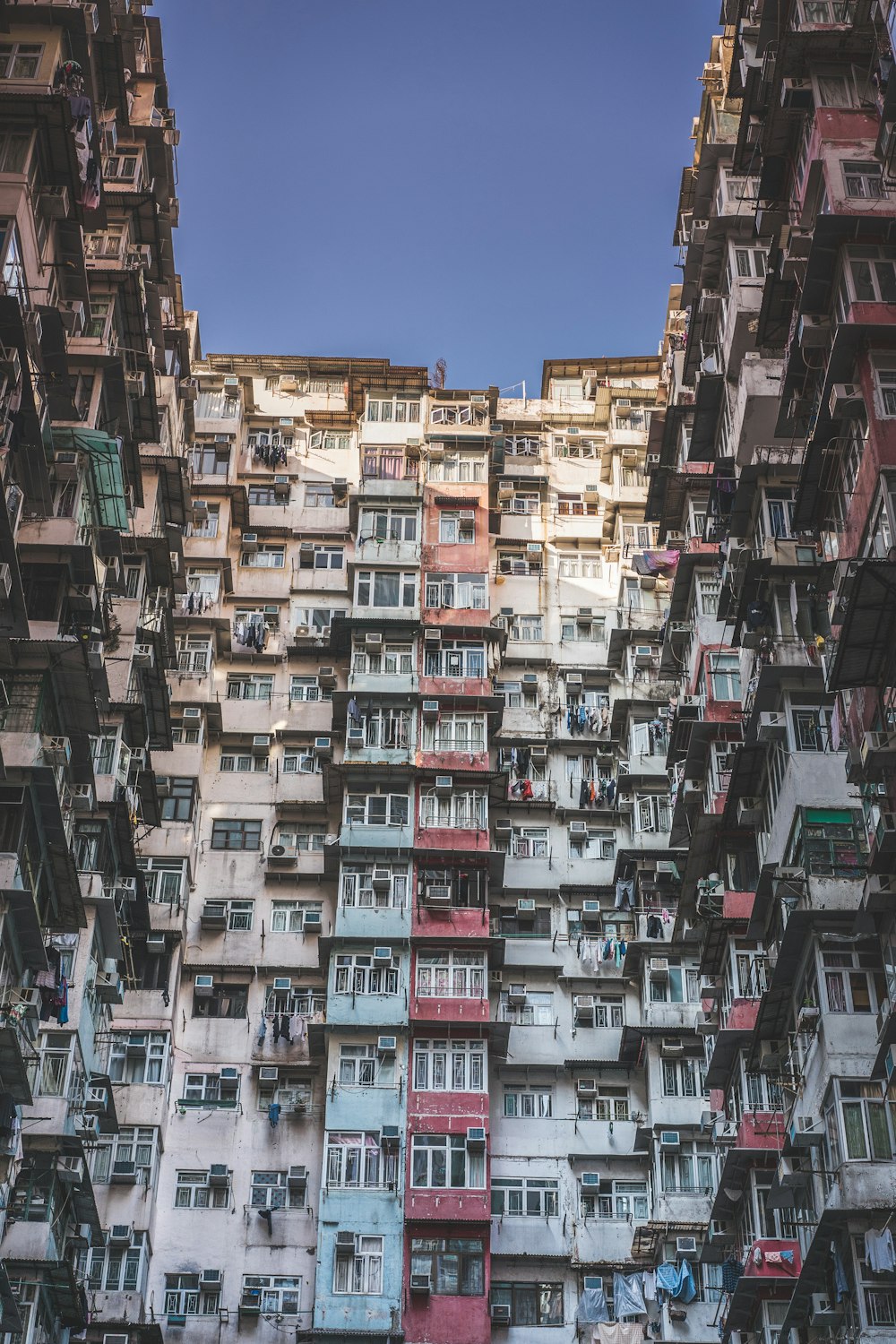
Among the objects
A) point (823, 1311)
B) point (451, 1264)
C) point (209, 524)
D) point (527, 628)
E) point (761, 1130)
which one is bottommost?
point (823, 1311)

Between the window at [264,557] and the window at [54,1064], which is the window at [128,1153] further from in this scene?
the window at [264,557]

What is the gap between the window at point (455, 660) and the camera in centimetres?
4134

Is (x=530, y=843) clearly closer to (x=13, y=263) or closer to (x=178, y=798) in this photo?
(x=178, y=798)

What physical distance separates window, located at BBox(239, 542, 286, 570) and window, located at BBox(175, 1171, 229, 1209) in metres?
17.1

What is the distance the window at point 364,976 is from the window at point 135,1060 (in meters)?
4.13

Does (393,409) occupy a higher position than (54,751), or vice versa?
(393,409)

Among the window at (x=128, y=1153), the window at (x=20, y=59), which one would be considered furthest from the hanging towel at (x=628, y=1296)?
the window at (x=20, y=59)

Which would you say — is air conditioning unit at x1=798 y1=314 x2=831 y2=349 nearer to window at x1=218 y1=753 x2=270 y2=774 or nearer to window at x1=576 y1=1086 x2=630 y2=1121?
window at x1=576 y1=1086 x2=630 y2=1121

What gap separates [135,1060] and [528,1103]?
880 cm

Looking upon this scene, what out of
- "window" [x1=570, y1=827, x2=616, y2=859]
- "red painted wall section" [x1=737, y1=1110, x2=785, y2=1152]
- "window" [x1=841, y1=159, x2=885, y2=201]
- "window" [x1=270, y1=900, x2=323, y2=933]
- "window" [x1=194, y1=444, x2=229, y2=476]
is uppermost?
"window" [x1=194, y1=444, x2=229, y2=476]

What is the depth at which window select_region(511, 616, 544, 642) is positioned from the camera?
44.6 meters

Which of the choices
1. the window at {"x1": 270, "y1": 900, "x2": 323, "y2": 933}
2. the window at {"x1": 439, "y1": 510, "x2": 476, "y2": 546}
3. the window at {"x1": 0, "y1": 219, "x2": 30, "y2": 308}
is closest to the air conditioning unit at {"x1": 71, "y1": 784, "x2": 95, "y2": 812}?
the window at {"x1": 0, "y1": 219, "x2": 30, "y2": 308}

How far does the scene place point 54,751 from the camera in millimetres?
26578

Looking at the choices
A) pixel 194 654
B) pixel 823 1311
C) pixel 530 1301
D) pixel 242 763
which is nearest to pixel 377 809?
pixel 242 763
